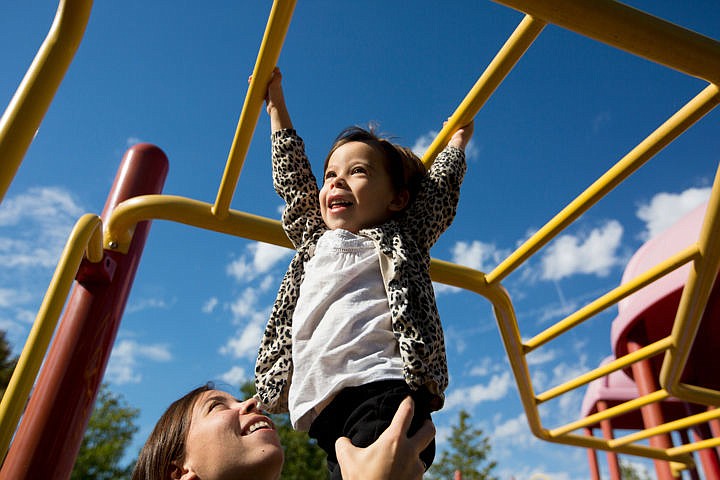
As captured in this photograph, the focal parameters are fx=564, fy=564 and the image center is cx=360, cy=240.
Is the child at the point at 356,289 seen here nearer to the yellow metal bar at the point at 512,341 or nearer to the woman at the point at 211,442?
the woman at the point at 211,442

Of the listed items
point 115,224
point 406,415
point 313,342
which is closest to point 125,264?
point 115,224

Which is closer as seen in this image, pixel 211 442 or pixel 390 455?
pixel 390 455

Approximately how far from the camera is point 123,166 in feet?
6.89

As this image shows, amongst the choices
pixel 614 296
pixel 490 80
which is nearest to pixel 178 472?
pixel 490 80

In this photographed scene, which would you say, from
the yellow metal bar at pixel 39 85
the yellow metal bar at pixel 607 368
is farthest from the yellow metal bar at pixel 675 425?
the yellow metal bar at pixel 39 85

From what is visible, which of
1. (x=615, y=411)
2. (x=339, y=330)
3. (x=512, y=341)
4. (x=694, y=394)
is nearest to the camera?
(x=339, y=330)

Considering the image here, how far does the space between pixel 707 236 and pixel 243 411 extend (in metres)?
1.42

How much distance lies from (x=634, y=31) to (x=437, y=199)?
2.11 ft

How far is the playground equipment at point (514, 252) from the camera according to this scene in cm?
85

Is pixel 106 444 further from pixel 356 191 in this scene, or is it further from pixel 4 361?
pixel 356 191

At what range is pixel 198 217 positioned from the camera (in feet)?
5.79

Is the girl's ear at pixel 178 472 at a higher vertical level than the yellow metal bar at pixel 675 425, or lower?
lower

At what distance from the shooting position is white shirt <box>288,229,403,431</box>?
1.08m

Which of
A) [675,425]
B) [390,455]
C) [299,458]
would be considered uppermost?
[299,458]
